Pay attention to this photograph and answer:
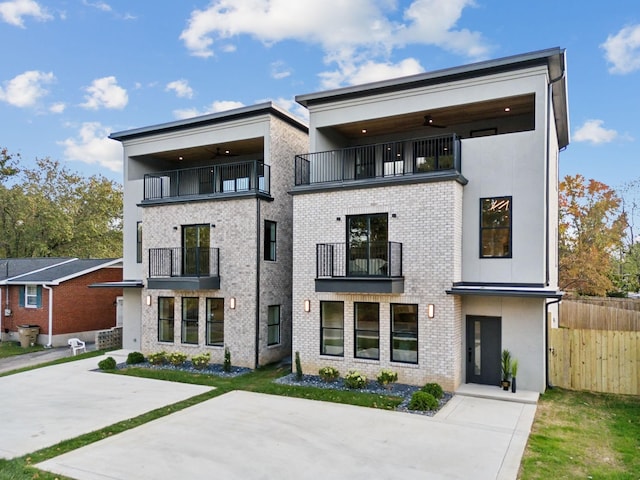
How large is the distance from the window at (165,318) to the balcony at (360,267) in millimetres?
6317

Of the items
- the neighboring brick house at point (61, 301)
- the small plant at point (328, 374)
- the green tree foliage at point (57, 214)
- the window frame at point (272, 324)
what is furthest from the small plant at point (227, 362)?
the green tree foliage at point (57, 214)

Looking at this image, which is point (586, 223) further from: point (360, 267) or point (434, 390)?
point (434, 390)

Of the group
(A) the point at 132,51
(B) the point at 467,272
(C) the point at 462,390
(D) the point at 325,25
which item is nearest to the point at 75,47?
(A) the point at 132,51

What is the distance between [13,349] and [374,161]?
17.7m

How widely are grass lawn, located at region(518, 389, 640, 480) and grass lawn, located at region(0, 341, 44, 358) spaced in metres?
19.8

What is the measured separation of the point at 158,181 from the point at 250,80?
8.25 metres

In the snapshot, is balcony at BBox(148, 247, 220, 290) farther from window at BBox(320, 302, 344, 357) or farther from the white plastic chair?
the white plastic chair

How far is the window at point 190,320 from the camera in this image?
52.0ft

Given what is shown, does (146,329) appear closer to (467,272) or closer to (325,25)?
(467,272)

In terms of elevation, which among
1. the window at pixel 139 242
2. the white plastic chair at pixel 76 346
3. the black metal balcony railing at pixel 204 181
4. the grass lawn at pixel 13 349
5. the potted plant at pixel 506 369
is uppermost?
the black metal balcony railing at pixel 204 181

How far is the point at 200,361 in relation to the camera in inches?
579

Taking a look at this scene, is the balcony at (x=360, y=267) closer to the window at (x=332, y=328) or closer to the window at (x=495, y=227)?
the window at (x=332, y=328)

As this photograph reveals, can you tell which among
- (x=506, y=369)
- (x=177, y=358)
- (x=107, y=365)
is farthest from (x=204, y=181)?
(x=506, y=369)

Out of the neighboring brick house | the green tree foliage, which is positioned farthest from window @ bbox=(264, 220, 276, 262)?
the green tree foliage
